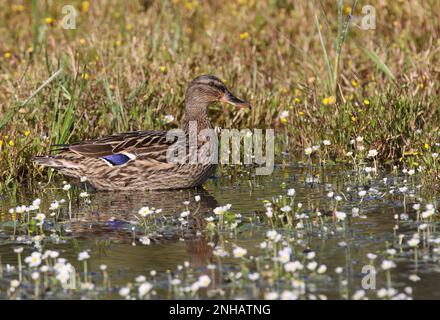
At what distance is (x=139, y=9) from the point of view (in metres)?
15.5

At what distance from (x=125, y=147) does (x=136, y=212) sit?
4.74ft

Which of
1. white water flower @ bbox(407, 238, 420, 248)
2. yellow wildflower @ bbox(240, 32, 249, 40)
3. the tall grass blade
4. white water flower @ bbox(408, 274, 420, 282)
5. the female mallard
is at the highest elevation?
yellow wildflower @ bbox(240, 32, 249, 40)

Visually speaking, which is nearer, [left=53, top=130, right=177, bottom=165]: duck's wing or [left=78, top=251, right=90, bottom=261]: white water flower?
[left=78, top=251, right=90, bottom=261]: white water flower

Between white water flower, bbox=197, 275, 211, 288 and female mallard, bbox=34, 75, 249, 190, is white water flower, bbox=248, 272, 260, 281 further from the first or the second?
female mallard, bbox=34, 75, 249, 190

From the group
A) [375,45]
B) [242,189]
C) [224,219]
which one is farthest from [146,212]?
[375,45]

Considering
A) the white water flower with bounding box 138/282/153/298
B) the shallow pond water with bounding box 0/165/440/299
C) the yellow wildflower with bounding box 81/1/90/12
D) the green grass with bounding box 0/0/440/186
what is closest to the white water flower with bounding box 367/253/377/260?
the shallow pond water with bounding box 0/165/440/299

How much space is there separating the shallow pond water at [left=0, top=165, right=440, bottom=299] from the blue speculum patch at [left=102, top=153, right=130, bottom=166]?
1.03 feet

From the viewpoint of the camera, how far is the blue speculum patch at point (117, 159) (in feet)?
33.0

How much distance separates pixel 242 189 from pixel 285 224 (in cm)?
180

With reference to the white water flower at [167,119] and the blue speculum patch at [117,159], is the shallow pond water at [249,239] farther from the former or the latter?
the white water flower at [167,119]

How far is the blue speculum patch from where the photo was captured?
1006 cm

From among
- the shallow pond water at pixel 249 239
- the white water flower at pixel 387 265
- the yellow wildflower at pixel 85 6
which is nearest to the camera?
the white water flower at pixel 387 265

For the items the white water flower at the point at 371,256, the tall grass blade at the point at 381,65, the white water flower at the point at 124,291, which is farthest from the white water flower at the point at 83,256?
the tall grass blade at the point at 381,65
